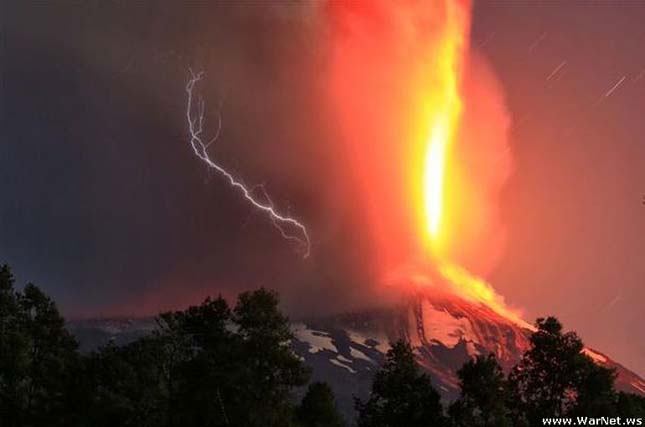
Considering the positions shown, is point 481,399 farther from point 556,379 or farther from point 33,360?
point 33,360

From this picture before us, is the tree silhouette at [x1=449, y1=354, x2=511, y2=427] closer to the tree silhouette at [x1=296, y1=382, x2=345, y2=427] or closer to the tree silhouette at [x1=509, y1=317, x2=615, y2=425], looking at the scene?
the tree silhouette at [x1=509, y1=317, x2=615, y2=425]

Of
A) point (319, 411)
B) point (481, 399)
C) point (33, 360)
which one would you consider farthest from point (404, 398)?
point (33, 360)

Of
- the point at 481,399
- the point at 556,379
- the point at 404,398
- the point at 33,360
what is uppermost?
the point at 556,379

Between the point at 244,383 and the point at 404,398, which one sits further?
the point at 404,398

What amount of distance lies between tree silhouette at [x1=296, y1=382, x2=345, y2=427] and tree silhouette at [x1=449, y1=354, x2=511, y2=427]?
44.3 feet

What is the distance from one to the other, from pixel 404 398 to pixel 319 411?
9.88 meters

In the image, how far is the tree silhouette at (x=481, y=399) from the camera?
46125mm

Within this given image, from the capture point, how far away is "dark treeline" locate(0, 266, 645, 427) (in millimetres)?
46938

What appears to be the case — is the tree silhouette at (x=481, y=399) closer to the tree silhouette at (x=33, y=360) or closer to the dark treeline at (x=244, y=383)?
the dark treeline at (x=244, y=383)

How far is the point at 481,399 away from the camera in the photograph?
154ft

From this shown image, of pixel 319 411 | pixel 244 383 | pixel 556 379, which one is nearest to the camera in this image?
pixel 244 383

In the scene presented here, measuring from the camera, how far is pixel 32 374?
5850 centimetres

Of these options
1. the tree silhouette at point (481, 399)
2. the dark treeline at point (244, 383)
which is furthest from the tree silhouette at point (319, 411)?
the tree silhouette at point (481, 399)

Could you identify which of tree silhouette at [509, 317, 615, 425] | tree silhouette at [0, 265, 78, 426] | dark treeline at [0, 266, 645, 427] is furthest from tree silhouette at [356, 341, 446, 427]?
tree silhouette at [0, 265, 78, 426]
